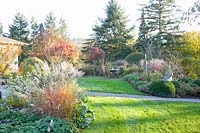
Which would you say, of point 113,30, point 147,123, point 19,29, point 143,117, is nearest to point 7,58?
point 143,117

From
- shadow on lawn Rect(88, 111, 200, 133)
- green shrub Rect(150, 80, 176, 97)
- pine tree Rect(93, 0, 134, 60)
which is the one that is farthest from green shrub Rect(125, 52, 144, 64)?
shadow on lawn Rect(88, 111, 200, 133)

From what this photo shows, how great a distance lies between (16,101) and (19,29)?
2562 cm

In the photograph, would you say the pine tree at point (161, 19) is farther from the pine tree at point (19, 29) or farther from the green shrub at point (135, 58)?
the pine tree at point (19, 29)

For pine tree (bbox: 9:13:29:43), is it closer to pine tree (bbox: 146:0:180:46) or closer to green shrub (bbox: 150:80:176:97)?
pine tree (bbox: 146:0:180:46)

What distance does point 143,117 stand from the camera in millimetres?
7020

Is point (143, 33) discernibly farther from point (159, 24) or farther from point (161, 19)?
point (161, 19)

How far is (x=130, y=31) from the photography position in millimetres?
30750

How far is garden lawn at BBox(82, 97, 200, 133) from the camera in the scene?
239 inches

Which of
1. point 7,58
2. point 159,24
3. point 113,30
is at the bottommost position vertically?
point 7,58

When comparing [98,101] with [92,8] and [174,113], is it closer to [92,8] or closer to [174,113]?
[174,113]

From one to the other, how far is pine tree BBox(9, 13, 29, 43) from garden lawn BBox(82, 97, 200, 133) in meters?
24.3

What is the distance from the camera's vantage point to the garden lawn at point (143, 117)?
6.07 metres

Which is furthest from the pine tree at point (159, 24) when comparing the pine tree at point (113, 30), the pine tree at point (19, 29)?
the pine tree at point (19, 29)

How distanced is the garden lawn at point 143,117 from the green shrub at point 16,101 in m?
1.83
